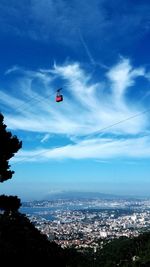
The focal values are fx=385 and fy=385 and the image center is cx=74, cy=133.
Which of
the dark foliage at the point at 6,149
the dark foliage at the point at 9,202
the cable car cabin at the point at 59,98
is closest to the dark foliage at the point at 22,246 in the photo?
the dark foliage at the point at 9,202

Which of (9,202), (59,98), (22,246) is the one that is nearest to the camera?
(59,98)

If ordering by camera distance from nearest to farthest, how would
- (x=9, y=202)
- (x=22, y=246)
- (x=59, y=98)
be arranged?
(x=59, y=98)
(x=22, y=246)
(x=9, y=202)

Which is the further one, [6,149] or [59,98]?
[6,149]

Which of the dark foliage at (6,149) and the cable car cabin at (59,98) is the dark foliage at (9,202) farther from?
the cable car cabin at (59,98)

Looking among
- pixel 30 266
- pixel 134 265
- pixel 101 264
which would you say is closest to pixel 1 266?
pixel 30 266

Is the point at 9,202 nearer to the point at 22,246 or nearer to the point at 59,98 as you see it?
the point at 22,246

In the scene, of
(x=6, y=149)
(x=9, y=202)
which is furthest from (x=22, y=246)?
(x=6, y=149)

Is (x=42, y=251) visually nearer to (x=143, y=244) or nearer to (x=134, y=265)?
(x=134, y=265)

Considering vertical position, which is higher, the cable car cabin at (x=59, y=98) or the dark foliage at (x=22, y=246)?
the cable car cabin at (x=59, y=98)

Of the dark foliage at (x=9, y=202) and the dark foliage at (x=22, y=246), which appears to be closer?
the dark foliage at (x=22, y=246)
